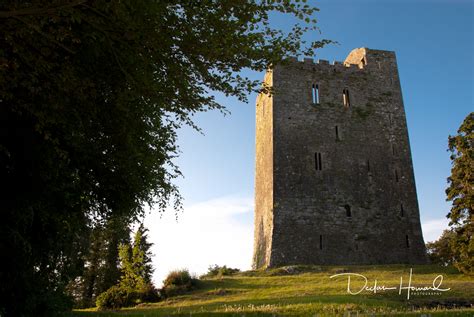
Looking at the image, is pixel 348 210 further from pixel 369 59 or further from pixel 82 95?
pixel 82 95

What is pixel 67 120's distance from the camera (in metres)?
7.30

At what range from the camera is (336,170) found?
2675 cm

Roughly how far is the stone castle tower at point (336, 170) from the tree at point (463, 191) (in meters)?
4.52

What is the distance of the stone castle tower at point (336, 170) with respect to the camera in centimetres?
2505

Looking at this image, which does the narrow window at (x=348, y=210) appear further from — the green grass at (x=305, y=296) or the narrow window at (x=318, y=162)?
the green grass at (x=305, y=296)

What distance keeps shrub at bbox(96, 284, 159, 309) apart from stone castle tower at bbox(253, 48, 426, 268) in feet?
23.2

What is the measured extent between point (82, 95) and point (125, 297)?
16.1 meters

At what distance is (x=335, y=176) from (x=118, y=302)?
1456 centimetres

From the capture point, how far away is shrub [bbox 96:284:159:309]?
20.3 meters

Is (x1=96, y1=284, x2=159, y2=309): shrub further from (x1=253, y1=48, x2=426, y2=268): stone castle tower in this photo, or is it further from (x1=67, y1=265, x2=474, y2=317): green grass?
(x1=253, y1=48, x2=426, y2=268): stone castle tower

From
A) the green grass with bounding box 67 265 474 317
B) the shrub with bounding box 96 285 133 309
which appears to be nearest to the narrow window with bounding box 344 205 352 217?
the green grass with bounding box 67 265 474 317

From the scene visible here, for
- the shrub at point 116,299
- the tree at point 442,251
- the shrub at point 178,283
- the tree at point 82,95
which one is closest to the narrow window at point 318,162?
the shrub at point 178,283

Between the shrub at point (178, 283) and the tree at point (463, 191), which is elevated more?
the tree at point (463, 191)

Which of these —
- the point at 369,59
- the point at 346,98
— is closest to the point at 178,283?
the point at 346,98
